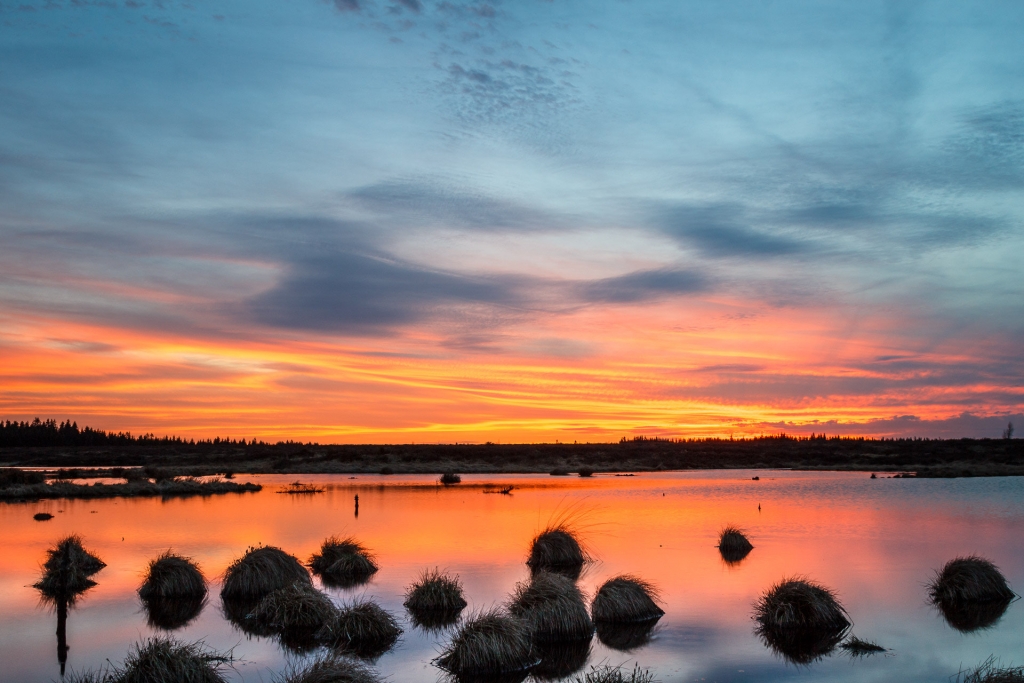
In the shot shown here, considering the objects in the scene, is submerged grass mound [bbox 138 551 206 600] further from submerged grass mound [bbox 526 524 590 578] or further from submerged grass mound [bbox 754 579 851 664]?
submerged grass mound [bbox 754 579 851 664]

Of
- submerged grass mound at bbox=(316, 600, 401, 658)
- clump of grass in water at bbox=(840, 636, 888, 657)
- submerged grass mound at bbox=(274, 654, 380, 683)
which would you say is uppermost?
submerged grass mound at bbox=(274, 654, 380, 683)

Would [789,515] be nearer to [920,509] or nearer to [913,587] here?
[920,509]

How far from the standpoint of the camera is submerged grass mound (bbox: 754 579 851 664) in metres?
15.9

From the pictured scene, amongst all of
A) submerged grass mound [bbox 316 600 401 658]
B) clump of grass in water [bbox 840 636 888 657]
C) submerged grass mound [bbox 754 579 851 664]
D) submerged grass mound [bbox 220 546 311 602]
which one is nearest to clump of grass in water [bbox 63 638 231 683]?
submerged grass mound [bbox 316 600 401 658]

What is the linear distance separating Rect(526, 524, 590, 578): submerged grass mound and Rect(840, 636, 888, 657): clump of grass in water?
9389 mm

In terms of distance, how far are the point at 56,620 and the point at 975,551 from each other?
90.4 ft

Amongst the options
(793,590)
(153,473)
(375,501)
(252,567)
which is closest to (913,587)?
(793,590)

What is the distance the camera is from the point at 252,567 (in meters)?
20.2

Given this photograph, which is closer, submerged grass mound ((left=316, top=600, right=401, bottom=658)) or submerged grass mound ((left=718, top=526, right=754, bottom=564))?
submerged grass mound ((left=316, top=600, right=401, bottom=658))

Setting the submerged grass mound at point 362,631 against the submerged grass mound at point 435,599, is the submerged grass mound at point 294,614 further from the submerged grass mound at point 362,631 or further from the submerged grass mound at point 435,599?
the submerged grass mound at point 435,599

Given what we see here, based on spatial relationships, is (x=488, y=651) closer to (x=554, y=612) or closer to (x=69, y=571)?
(x=554, y=612)

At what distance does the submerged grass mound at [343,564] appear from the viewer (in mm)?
22109

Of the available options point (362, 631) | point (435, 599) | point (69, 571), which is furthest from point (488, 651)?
point (69, 571)

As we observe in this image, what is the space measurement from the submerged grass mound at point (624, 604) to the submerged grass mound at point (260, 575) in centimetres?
767
